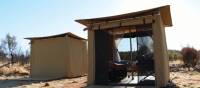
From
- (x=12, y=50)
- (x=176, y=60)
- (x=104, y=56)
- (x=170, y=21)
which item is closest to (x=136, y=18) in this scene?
(x=104, y=56)

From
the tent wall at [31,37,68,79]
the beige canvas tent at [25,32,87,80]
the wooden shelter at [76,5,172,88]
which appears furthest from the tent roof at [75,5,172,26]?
the tent wall at [31,37,68,79]

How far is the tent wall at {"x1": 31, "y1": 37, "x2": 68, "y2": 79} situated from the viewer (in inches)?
565

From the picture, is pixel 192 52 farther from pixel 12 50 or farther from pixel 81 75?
pixel 12 50

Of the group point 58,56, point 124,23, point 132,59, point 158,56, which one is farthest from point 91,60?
point 58,56

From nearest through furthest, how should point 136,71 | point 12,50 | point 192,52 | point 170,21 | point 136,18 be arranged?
point 136,18, point 136,71, point 170,21, point 192,52, point 12,50

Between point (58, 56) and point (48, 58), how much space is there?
71 cm

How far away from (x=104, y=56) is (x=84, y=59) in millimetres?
5513

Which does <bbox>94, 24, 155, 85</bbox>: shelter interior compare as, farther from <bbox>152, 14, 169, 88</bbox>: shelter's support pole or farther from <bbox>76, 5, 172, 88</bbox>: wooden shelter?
<bbox>152, 14, 169, 88</bbox>: shelter's support pole

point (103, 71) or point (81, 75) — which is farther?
point (81, 75)

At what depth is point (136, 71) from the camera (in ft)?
32.7

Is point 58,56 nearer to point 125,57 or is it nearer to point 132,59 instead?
point 125,57

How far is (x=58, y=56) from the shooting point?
1452cm

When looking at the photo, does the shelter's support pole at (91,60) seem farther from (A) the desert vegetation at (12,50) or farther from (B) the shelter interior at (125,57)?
(A) the desert vegetation at (12,50)

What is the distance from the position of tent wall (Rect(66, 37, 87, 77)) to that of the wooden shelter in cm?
401
